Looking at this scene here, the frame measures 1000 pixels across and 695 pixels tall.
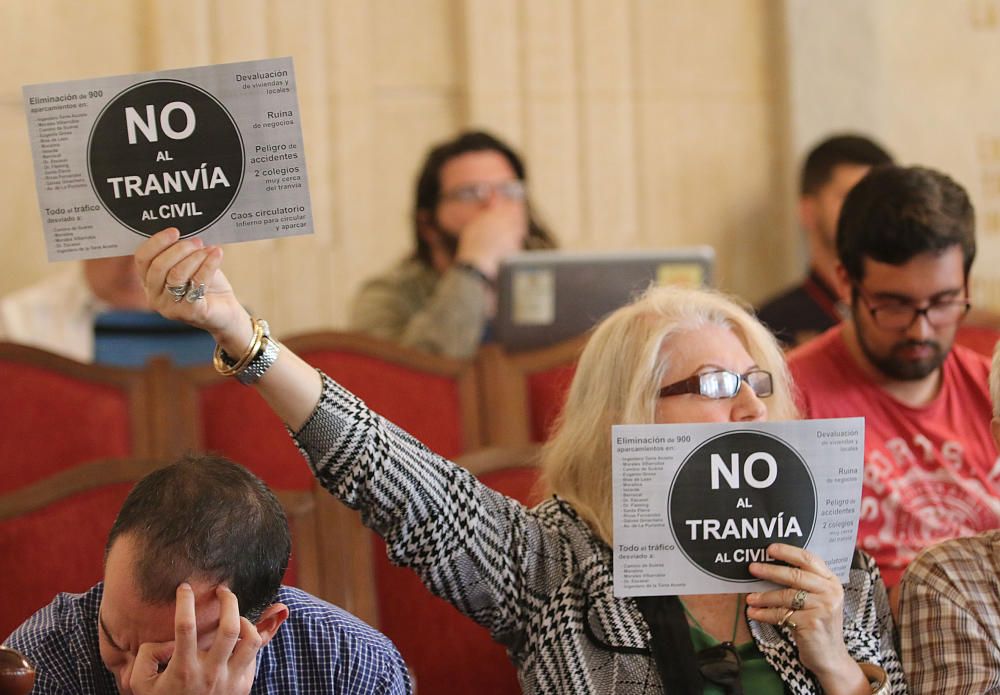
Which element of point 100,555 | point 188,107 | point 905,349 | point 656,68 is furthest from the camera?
point 656,68

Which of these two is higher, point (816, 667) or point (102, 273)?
point (102, 273)

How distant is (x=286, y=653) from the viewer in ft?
4.79

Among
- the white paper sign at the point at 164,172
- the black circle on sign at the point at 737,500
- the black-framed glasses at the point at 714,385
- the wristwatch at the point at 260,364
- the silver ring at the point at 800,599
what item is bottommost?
the silver ring at the point at 800,599

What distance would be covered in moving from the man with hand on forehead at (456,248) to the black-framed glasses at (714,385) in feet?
4.47

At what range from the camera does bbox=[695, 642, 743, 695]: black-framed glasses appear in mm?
1558

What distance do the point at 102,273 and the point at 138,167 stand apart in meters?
1.82

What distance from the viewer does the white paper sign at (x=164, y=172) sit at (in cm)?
142

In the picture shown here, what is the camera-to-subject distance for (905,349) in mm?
2080

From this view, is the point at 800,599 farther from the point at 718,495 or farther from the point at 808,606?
the point at 718,495

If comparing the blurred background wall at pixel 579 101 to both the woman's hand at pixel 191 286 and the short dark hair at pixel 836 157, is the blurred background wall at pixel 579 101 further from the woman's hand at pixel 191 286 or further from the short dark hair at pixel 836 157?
the woman's hand at pixel 191 286

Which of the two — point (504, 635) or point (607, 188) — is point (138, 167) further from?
point (607, 188)

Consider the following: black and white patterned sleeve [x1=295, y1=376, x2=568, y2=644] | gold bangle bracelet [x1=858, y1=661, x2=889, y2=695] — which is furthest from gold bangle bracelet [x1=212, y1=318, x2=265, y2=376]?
gold bangle bracelet [x1=858, y1=661, x2=889, y2=695]

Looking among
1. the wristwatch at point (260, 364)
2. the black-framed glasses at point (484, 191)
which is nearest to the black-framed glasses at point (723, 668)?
the wristwatch at point (260, 364)

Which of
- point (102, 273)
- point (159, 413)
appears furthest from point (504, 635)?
point (102, 273)
